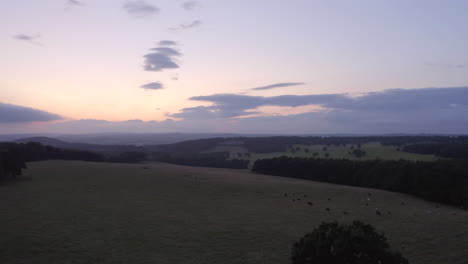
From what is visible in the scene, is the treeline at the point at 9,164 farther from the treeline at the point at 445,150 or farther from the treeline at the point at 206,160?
the treeline at the point at 445,150

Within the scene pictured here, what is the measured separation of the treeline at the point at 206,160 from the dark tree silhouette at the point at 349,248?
80981mm

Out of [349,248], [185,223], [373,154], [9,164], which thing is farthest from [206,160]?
[349,248]

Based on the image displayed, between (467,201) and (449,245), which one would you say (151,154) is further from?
(449,245)

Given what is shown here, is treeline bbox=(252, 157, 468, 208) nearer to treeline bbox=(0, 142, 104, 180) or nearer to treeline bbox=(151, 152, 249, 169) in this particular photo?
treeline bbox=(151, 152, 249, 169)

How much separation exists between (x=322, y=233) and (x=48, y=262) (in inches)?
499

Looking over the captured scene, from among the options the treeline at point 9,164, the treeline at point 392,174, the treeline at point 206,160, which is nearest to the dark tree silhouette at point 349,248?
the treeline at point 392,174

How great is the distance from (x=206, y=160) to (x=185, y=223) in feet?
253

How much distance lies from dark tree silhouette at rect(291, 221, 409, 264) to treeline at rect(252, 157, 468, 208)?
113 ft

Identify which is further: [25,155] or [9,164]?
[25,155]

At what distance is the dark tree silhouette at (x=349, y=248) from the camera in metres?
10.6

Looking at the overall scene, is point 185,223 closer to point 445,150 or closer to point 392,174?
point 392,174

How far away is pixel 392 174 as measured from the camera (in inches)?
2023

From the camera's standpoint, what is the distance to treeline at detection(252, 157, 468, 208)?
40938 mm

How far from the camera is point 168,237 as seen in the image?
2033 cm
